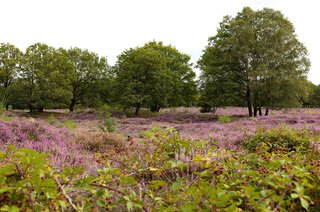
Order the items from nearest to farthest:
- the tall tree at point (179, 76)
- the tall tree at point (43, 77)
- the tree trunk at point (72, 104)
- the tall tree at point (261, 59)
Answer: the tall tree at point (261, 59)
the tall tree at point (43, 77)
the tall tree at point (179, 76)
the tree trunk at point (72, 104)

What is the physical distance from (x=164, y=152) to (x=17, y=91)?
114 feet

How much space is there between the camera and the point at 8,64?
115 ft

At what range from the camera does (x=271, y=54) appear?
24938mm

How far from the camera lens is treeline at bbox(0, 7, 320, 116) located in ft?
82.9

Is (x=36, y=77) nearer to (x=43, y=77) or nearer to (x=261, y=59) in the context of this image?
(x=43, y=77)

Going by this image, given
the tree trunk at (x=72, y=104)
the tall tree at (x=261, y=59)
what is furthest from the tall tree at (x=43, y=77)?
the tall tree at (x=261, y=59)

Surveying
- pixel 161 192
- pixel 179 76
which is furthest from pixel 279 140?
pixel 179 76

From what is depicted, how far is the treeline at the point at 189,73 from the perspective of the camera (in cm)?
2527

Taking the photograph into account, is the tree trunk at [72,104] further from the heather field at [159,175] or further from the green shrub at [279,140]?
the green shrub at [279,140]

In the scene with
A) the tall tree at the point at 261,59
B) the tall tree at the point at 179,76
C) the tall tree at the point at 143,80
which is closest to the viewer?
the tall tree at the point at 261,59

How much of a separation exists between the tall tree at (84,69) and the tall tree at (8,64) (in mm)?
8294

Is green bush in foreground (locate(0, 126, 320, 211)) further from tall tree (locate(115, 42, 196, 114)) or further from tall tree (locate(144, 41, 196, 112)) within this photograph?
tall tree (locate(144, 41, 196, 112))

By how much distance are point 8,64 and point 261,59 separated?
3354 centimetres

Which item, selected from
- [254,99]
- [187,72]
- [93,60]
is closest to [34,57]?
[93,60]
